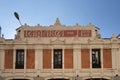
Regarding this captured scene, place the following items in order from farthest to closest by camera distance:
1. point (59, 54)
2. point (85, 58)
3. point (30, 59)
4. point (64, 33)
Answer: point (64, 33)
point (59, 54)
point (30, 59)
point (85, 58)

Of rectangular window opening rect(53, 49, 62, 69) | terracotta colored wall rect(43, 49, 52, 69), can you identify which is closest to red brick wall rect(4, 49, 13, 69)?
terracotta colored wall rect(43, 49, 52, 69)

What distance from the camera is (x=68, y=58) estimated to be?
123ft

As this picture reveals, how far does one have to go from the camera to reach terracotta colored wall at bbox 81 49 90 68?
37.1 metres

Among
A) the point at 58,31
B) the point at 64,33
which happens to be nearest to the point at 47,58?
the point at 58,31

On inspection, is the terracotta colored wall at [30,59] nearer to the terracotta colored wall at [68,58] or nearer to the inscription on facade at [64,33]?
the inscription on facade at [64,33]

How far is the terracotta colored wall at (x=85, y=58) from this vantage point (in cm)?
3709

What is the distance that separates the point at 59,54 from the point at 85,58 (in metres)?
3.55

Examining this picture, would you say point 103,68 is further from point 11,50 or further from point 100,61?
point 11,50

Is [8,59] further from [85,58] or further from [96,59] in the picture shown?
[96,59]

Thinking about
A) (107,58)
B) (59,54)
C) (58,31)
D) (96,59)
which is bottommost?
(96,59)

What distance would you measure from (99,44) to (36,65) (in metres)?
8.94

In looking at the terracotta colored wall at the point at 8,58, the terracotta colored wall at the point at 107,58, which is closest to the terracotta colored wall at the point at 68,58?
the terracotta colored wall at the point at 107,58

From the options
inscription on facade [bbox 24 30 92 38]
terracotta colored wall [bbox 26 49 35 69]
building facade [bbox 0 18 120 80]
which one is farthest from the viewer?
inscription on facade [bbox 24 30 92 38]

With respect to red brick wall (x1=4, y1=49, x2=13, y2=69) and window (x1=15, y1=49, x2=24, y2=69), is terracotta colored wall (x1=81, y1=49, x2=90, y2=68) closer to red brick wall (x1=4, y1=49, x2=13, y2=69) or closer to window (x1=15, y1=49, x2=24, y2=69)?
window (x1=15, y1=49, x2=24, y2=69)
